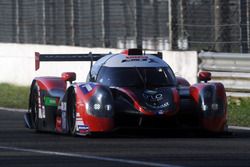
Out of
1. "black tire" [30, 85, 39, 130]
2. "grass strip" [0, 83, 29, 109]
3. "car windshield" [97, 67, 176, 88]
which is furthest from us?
"grass strip" [0, 83, 29, 109]

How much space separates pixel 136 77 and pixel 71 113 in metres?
1.02

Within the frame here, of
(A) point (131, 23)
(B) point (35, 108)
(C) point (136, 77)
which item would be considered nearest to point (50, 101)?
(B) point (35, 108)

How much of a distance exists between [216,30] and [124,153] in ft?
36.7

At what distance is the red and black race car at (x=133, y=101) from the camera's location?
14938 millimetres

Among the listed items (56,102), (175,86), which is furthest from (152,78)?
(56,102)

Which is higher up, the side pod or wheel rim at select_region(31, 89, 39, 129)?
wheel rim at select_region(31, 89, 39, 129)

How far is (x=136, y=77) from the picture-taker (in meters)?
15.7

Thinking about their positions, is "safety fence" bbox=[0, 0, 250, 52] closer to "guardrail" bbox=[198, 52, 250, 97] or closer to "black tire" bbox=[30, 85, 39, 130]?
"guardrail" bbox=[198, 52, 250, 97]

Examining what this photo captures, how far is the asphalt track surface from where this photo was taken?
38.7ft

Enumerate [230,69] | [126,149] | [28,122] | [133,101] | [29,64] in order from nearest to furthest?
[126,149] → [133,101] → [28,122] → [230,69] → [29,64]

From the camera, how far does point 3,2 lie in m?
31.1

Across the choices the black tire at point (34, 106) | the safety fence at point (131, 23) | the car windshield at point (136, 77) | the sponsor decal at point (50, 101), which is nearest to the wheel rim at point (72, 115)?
the car windshield at point (136, 77)

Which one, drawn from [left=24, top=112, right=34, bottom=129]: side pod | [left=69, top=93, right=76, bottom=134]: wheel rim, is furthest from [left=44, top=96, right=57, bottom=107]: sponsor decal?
[left=69, top=93, right=76, bottom=134]: wheel rim

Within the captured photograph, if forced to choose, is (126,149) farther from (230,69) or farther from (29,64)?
(29,64)
